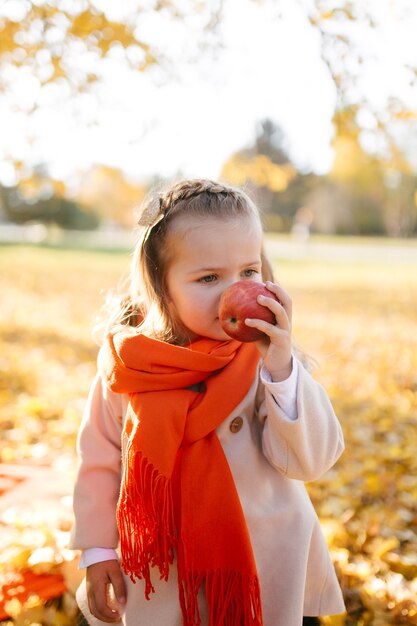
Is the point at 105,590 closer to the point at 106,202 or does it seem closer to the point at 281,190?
the point at 281,190

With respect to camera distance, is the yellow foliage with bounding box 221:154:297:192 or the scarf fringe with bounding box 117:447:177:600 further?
the yellow foliage with bounding box 221:154:297:192

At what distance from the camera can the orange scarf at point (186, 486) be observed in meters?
1.73

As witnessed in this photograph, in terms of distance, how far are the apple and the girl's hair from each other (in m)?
0.27

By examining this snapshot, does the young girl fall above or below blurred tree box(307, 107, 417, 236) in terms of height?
below

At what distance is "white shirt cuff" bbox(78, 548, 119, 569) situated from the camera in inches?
76.2

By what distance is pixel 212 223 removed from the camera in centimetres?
180

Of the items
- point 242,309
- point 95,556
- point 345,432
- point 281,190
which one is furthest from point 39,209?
point 242,309

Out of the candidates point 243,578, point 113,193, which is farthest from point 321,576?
point 113,193

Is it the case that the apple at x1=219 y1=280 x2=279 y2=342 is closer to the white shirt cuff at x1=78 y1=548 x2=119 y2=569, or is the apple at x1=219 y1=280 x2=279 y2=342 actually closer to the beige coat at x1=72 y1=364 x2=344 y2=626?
the beige coat at x1=72 y1=364 x2=344 y2=626

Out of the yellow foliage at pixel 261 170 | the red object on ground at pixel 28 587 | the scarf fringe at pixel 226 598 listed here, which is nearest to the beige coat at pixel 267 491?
the scarf fringe at pixel 226 598

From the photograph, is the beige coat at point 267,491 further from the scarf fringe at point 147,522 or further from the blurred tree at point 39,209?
the blurred tree at point 39,209

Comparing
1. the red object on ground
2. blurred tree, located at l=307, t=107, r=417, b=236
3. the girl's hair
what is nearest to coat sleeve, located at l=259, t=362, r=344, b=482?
the girl's hair

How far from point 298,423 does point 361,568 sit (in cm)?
126

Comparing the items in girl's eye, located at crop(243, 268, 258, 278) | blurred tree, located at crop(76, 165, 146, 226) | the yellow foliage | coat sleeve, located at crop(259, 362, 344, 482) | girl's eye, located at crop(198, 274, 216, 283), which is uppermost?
blurred tree, located at crop(76, 165, 146, 226)
